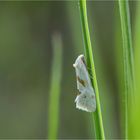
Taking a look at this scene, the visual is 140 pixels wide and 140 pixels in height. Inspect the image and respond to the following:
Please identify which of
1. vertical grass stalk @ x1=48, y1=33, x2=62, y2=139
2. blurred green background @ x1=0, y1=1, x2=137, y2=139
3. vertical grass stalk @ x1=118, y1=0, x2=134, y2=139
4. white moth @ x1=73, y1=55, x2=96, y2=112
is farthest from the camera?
blurred green background @ x1=0, y1=1, x2=137, y2=139

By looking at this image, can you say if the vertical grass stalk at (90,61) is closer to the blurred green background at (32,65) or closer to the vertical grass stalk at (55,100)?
the vertical grass stalk at (55,100)

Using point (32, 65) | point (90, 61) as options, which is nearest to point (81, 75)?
point (90, 61)

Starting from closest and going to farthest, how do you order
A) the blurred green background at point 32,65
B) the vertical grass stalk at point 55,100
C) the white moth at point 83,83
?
1. the white moth at point 83,83
2. the vertical grass stalk at point 55,100
3. the blurred green background at point 32,65

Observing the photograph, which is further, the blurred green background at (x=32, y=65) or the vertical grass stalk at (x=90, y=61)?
the blurred green background at (x=32, y=65)

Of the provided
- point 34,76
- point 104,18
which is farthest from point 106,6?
point 34,76

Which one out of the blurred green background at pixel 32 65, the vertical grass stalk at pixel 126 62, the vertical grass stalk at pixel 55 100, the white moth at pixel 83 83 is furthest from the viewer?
the blurred green background at pixel 32 65

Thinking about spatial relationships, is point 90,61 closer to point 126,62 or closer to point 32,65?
point 126,62

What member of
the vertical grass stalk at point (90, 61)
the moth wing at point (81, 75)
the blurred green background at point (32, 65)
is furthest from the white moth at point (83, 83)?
the blurred green background at point (32, 65)

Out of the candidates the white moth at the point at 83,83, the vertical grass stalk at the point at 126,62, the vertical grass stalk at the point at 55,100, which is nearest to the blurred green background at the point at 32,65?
the vertical grass stalk at the point at 55,100

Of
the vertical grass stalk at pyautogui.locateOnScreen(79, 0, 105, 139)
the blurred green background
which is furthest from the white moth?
the blurred green background

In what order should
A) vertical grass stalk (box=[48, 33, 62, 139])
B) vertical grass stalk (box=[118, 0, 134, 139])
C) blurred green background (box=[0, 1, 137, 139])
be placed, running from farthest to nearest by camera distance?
1. blurred green background (box=[0, 1, 137, 139])
2. vertical grass stalk (box=[48, 33, 62, 139])
3. vertical grass stalk (box=[118, 0, 134, 139])

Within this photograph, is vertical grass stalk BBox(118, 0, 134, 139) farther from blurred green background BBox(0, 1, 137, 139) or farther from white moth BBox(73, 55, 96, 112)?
blurred green background BBox(0, 1, 137, 139)
